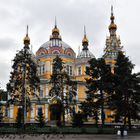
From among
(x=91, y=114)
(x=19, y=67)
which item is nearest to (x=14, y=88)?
(x=19, y=67)

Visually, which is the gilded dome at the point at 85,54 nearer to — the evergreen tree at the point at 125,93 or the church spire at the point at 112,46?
the church spire at the point at 112,46

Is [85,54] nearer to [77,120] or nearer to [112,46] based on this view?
[112,46]

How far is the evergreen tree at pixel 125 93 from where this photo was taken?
143ft

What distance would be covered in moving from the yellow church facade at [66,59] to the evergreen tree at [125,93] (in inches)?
1105

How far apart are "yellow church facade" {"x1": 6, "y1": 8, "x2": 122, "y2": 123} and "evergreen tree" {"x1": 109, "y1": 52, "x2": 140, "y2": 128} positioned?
28.1 metres

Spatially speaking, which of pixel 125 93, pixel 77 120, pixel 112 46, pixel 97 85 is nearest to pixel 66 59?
pixel 112 46

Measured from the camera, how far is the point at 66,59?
79.6m

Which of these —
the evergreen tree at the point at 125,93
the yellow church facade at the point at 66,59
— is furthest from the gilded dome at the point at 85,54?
the evergreen tree at the point at 125,93

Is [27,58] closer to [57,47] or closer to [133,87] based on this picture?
[133,87]

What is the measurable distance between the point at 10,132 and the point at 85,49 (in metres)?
45.7

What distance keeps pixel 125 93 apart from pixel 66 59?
37.1 meters

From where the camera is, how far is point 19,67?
171ft

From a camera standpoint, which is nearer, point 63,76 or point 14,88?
point 14,88

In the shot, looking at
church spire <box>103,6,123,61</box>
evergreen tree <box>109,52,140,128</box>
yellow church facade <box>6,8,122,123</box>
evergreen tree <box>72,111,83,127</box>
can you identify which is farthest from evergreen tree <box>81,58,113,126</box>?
church spire <box>103,6,123,61</box>
